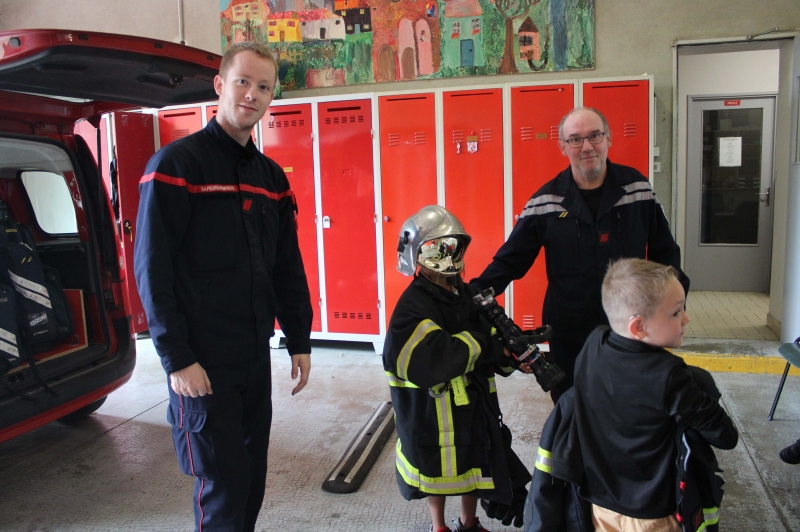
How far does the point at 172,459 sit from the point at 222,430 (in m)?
1.76

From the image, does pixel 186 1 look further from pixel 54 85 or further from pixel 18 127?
pixel 54 85

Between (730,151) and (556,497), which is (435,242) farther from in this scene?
(730,151)

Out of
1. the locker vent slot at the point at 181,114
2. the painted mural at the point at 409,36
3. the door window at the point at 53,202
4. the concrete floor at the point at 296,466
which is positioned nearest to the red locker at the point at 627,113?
the painted mural at the point at 409,36

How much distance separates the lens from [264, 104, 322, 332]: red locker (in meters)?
5.45

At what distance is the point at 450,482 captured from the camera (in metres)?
2.03

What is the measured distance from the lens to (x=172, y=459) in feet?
10.7

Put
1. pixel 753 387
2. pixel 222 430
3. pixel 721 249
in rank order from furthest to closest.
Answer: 1. pixel 721 249
2. pixel 753 387
3. pixel 222 430

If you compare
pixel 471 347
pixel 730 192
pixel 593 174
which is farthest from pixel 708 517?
pixel 730 192

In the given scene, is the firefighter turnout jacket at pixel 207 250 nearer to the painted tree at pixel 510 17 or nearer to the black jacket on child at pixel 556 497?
the black jacket on child at pixel 556 497

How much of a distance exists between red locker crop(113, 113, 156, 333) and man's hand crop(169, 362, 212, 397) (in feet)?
14.6

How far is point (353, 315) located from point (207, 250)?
3.74 meters

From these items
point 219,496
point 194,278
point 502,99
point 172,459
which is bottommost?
point 172,459

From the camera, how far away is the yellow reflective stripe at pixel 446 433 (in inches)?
78.4

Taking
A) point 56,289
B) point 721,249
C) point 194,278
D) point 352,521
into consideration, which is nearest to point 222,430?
point 194,278
